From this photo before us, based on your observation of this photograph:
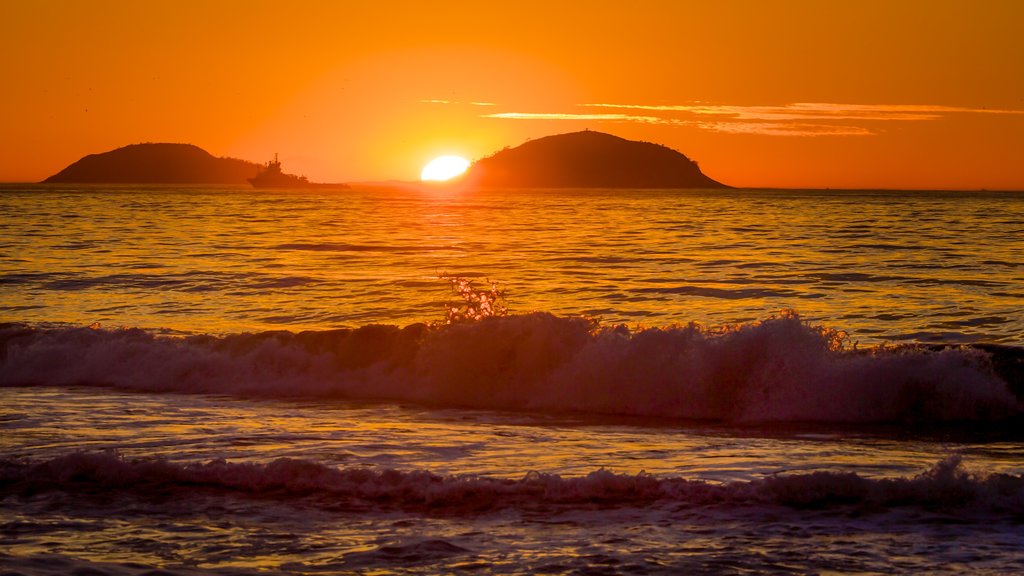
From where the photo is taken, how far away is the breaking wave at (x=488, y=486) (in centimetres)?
883

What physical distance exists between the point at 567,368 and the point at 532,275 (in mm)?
13010

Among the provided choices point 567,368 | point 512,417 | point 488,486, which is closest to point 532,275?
point 567,368

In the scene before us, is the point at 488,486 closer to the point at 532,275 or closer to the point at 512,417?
the point at 512,417

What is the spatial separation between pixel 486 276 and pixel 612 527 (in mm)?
21349

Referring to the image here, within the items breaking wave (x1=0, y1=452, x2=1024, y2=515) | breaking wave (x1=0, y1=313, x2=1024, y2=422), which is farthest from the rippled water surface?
breaking wave (x1=0, y1=452, x2=1024, y2=515)

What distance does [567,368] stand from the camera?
16234 mm

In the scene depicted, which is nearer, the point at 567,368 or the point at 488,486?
the point at 488,486

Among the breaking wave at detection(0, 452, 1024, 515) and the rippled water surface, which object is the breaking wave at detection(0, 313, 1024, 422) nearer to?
the rippled water surface

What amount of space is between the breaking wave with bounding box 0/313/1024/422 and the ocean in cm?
5

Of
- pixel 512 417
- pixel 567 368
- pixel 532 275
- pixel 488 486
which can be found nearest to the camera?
pixel 488 486

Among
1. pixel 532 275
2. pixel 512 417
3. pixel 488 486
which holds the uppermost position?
pixel 532 275

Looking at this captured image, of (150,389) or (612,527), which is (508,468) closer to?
(612,527)

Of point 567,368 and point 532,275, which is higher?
point 532,275

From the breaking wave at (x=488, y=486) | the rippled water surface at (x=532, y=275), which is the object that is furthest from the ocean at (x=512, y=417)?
the rippled water surface at (x=532, y=275)
